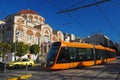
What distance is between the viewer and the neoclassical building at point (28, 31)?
61.8m

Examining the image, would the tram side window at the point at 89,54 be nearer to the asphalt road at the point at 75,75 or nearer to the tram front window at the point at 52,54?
the asphalt road at the point at 75,75

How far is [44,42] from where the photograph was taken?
71562 millimetres

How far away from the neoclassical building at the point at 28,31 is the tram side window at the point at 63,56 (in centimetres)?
3829

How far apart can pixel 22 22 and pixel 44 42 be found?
1129 cm

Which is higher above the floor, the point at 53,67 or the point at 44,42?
the point at 44,42

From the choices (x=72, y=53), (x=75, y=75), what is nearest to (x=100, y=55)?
(x=72, y=53)

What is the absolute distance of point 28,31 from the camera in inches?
2596

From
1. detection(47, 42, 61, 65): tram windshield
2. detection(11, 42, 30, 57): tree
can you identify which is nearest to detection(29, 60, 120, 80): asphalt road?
detection(47, 42, 61, 65): tram windshield

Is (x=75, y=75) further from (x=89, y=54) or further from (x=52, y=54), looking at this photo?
(x=89, y=54)

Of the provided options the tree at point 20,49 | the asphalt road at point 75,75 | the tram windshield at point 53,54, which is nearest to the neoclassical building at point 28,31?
the tree at point 20,49

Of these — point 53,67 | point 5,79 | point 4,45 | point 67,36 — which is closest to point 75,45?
point 53,67

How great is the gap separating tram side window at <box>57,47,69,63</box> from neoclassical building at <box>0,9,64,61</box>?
126 ft

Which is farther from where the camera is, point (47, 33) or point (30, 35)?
point (47, 33)

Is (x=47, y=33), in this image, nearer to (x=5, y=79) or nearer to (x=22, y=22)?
(x=22, y=22)
